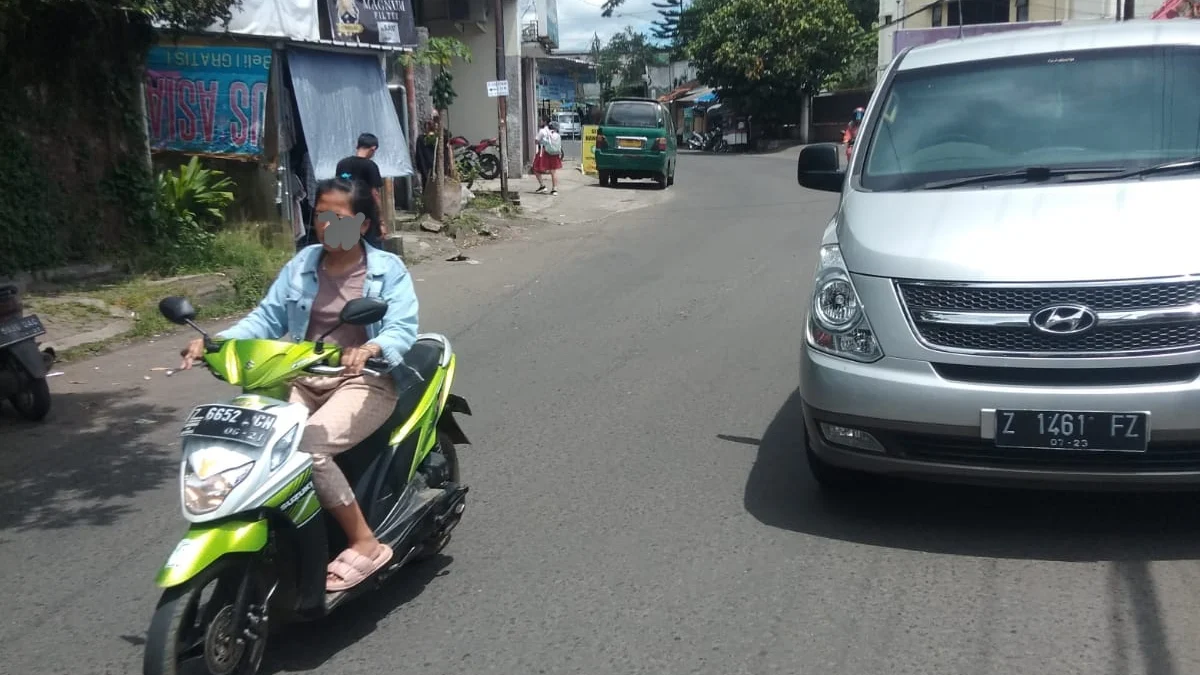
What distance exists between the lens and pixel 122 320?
10.0 meters

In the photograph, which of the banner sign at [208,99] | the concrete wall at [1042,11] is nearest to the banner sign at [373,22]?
the banner sign at [208,99]

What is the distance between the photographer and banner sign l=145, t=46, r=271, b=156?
43.0ft

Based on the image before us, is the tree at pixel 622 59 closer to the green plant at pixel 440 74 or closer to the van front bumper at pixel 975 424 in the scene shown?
the green plant at pixel 440 74

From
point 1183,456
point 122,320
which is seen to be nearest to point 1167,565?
point 1183,456

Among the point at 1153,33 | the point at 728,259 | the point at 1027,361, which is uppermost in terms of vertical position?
the point at 1153,33

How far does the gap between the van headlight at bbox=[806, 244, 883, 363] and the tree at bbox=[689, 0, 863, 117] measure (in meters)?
42.7

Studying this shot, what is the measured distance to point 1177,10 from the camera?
15.9 meters

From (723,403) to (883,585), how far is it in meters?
2.88

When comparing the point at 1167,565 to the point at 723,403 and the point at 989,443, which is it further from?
the point at 723,403

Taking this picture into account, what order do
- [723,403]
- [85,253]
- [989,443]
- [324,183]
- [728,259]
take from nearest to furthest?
[324,183]
[989,443]
[723,403]
[85,253]
[728,259]

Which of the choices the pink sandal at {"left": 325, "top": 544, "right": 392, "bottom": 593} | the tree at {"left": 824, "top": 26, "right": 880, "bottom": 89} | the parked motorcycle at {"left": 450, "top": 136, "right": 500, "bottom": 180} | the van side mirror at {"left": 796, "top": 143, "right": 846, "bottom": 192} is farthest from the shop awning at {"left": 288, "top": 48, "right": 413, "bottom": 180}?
the tree at {"left": 824, "top": 26, "right": 880, "bottom": 89}

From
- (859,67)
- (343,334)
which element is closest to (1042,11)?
(859,67)

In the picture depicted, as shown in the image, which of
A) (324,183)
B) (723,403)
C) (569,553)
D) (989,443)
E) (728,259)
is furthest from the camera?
(728,259)

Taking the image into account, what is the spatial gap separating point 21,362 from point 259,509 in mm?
4256
